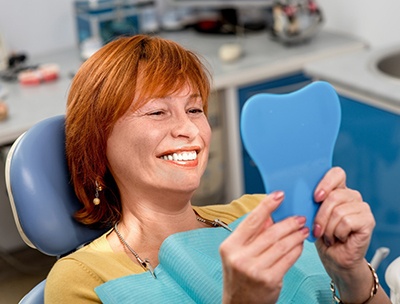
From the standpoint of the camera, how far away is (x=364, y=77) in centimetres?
266

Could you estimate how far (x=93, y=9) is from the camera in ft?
11.1

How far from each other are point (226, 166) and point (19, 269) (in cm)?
102

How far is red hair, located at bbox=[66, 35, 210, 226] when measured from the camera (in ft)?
5.23

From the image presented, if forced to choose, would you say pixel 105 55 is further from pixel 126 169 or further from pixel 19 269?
pixel 19 269

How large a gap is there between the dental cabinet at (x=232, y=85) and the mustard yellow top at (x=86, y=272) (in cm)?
128

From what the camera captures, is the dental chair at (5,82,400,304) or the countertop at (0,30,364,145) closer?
the dental chair at (5,82,400,304)

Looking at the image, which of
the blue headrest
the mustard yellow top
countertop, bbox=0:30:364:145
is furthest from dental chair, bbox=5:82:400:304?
countertop, bbox=0:30:364:145

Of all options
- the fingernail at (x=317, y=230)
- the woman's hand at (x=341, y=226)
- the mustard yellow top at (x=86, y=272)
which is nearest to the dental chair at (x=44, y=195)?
the mustard yellow top at (x=86, y=272)

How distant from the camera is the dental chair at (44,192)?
66.8 inches

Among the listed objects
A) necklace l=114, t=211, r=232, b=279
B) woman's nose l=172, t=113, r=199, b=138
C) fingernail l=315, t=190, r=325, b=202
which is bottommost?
necklace l=114, t=211, r=232, b=279

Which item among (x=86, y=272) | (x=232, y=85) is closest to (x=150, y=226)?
(x=86, y=272)

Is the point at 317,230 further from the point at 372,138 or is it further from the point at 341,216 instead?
the point at 372,138

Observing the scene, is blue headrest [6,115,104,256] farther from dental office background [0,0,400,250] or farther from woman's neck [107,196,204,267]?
dental office background [0,0,400,250]

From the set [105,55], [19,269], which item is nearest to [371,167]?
[105,55]
